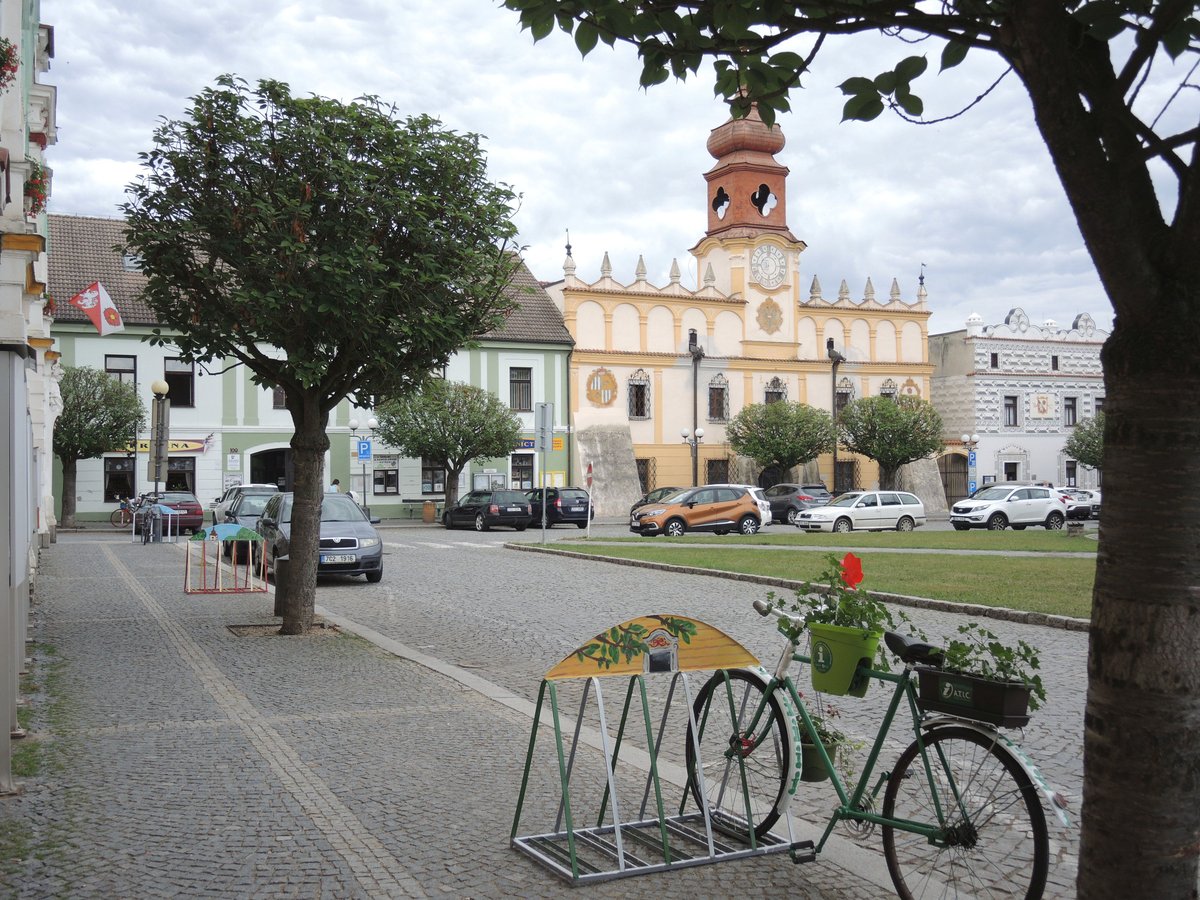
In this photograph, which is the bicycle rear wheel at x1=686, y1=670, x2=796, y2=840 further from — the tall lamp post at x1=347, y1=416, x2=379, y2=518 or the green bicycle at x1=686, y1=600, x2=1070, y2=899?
the tall lamp post at x1=347, y1=416, x2=379, y2=518

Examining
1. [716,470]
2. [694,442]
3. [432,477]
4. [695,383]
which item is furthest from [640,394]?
[432,477]

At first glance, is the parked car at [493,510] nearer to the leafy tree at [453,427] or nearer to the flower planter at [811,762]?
the leafy tree at [453,427]

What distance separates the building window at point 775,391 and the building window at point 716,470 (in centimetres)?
398

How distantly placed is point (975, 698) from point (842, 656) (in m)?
0.70

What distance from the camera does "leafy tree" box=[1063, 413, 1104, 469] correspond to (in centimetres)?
5600

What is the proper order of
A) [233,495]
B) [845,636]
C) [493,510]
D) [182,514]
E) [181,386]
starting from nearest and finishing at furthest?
[845,636], [233,495], [182,514], [493,510], [181,386]

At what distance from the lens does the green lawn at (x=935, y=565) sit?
→ 1495cm

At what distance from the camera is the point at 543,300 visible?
52031 millimetres

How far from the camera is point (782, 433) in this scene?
4900 centimetres

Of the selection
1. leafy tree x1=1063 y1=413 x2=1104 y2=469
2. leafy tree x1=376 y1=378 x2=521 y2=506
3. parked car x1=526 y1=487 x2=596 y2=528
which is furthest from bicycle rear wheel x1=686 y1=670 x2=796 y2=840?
leafy tree x1=1063 y1=413 x2=1104 y2=469

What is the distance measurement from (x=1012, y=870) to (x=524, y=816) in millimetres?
2456

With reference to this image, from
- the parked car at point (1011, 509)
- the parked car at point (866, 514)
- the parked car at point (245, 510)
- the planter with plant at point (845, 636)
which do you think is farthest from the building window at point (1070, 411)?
the planter with plant at point (845, 636)

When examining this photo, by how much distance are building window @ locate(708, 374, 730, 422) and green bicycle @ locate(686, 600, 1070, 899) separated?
48.1m

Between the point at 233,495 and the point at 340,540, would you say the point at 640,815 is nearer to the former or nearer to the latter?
the point at 340,540
